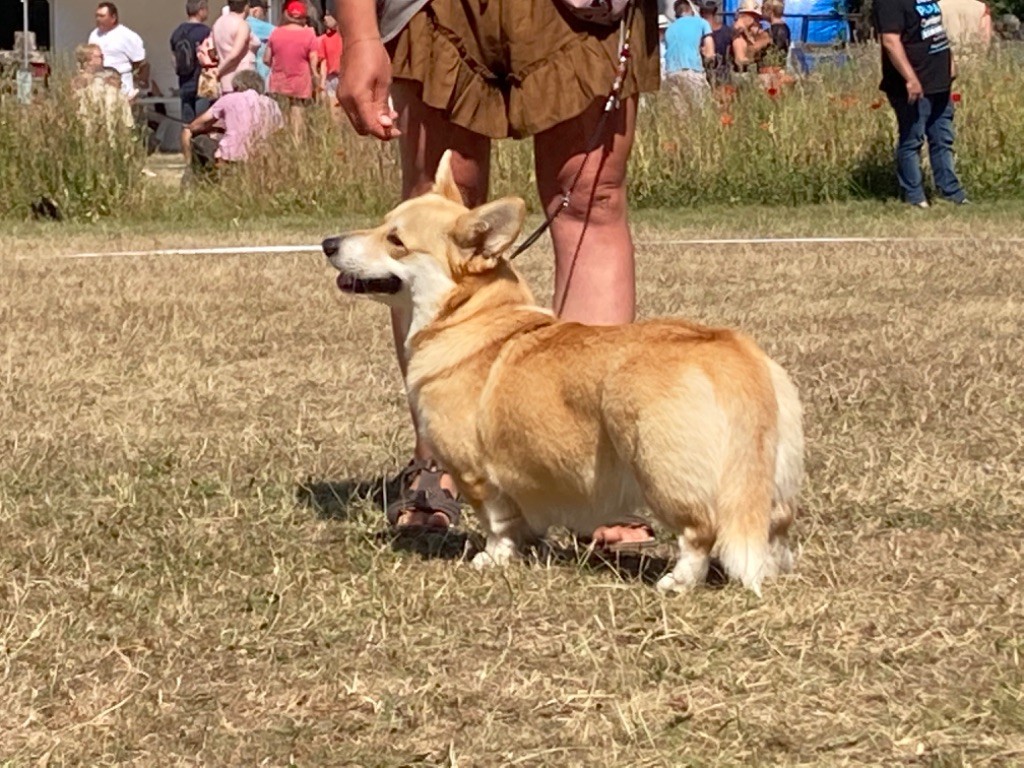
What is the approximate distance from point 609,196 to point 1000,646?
1.55m

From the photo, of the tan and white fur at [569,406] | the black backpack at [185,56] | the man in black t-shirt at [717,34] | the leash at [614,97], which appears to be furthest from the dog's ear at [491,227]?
the black backpack at [185,56]

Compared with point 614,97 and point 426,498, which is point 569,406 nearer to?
point 426,498

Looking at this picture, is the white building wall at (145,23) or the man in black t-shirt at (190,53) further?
the white building wall at (145,23)

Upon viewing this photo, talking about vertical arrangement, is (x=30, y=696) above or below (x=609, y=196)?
below

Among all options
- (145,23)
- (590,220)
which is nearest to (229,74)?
(145,23)

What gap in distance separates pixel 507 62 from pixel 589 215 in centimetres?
40

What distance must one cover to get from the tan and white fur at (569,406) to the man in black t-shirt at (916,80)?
370 inches

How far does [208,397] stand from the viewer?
6066mm

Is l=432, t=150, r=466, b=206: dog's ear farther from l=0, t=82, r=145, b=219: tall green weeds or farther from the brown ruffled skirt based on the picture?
Result: l=0, t=82, r=145, b=219: tall green weeds

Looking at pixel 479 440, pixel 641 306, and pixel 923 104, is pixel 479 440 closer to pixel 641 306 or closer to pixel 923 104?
pixel 641 306

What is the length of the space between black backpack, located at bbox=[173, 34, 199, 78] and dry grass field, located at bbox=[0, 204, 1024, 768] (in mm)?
12766

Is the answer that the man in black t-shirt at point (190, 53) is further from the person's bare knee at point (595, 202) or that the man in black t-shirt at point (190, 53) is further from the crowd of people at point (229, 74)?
the person's bare knee at point (595, 202)

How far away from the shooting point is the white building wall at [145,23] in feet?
79.3

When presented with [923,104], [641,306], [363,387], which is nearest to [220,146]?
[923,104]
